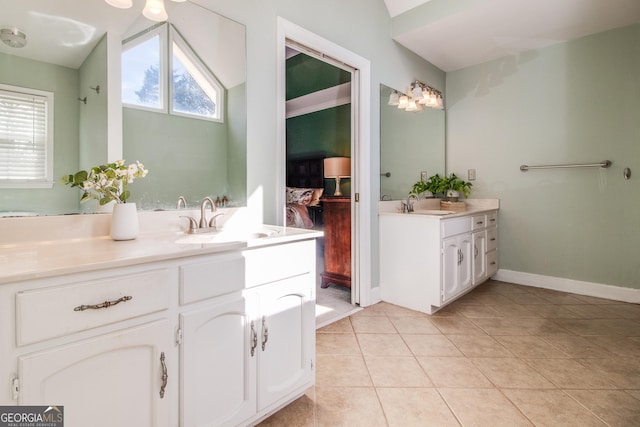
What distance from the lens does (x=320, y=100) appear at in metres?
4.20

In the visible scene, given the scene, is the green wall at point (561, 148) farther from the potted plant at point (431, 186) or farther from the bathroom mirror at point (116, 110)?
the bathroom mirror at point (116, 110)

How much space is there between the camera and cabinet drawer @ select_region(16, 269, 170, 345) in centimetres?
80

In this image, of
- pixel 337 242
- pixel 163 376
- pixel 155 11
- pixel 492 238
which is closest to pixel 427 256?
pixel 337 242

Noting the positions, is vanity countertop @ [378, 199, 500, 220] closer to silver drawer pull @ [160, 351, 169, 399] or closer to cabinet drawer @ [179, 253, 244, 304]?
cabinet drawer @ [179, 253, 244, 304]

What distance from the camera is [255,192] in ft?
6.33

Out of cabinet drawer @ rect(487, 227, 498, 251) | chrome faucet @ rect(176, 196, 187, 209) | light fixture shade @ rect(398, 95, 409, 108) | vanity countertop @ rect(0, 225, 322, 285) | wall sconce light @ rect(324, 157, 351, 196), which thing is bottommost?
cabinet drawer @ rect(487, 227, 498, 251)

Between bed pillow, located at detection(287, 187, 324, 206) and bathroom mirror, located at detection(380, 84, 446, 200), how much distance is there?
4.07 feet

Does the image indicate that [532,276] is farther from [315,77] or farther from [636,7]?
[315,77]

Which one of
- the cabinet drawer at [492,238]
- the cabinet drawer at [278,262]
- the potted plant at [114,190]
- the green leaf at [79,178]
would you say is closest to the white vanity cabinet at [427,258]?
the cabinet drawer at [492,238]

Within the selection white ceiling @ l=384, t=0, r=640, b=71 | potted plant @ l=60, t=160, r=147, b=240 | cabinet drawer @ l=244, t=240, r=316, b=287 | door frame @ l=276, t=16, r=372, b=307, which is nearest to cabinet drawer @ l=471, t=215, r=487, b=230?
door frame @ l=276, t=16, r=372, b=307

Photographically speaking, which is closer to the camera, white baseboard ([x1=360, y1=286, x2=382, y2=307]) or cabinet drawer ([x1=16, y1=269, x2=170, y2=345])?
cabinet drawer ([x1=16, y1=269, x2=170, y2=345])

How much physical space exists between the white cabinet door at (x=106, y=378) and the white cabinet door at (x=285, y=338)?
37cm

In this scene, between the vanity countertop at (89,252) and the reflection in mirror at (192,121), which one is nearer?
the vanity countertop at (89,252)

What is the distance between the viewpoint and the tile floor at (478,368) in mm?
1429
